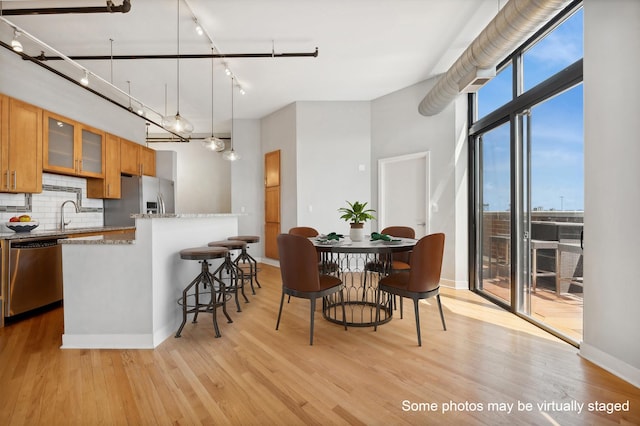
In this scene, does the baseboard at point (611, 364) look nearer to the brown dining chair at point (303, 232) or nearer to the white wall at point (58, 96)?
the brown dining chair at point (303, 232)

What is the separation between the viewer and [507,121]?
3.34m

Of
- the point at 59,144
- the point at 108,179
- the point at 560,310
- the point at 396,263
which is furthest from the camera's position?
the point at 108,179

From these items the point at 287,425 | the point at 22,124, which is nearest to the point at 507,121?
the point at 287,425

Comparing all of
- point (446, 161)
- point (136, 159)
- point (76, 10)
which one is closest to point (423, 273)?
point (446, 161)

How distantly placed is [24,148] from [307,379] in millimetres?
4227

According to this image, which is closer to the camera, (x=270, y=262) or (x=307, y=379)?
(x=307, y=379)

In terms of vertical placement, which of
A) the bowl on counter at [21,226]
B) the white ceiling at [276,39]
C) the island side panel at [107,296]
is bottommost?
the island side panel at [107,296]

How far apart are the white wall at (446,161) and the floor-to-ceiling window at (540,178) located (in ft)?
1.43

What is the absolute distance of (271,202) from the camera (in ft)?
19.6

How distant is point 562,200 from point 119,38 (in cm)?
528

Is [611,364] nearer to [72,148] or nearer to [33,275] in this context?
[33,275]

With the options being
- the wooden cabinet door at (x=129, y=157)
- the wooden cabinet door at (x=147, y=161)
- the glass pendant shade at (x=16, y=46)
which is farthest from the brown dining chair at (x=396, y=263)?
the wooden cabinet door at (x=147, y=161)

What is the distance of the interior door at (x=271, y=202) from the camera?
5805mm

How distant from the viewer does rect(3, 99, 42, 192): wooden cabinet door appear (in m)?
3.11
